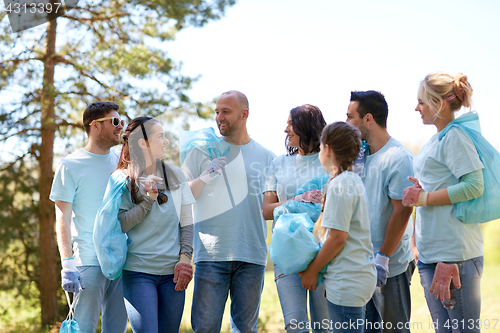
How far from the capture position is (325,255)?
1.96 m

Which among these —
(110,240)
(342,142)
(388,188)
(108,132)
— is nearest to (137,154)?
(108,132)

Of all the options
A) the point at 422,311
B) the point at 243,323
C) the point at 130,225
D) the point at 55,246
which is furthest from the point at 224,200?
the point at 422,311

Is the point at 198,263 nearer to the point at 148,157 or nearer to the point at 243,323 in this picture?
the point at 243,323

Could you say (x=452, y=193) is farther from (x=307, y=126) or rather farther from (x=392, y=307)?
(x=307, y=126)

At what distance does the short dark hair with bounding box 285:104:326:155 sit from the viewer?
8.48 feet

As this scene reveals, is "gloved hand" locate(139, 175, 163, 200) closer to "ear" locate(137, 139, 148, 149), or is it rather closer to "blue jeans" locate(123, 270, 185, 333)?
"ear" locate(137, 139, 148, 149)

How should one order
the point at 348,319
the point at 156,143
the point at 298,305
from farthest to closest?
the point at 156,143
the point at 298,305
the point at 348,319

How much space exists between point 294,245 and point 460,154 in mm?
964

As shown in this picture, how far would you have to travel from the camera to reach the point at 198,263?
2.71m

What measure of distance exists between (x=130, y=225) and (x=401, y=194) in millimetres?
1576

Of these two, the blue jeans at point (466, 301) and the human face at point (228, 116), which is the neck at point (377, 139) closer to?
the blue jeans at point (466, 301)

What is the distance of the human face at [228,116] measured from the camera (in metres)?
2.86

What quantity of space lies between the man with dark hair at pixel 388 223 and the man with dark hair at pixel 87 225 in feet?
5.39

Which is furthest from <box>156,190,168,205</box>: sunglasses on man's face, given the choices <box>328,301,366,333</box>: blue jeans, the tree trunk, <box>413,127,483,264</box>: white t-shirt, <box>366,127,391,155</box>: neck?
the tree trunk
